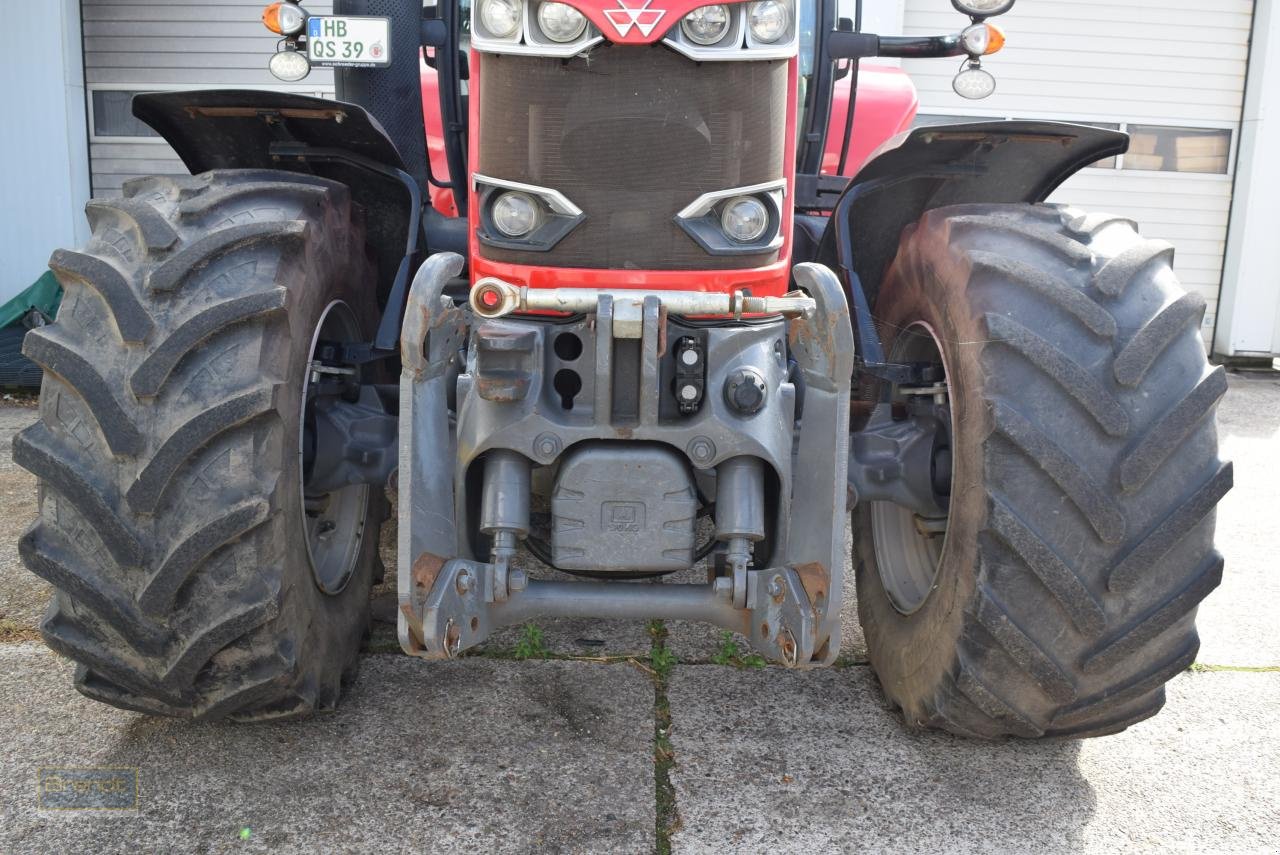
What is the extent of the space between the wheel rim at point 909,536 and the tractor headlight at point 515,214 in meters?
1.07

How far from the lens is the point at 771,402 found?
2.46 m

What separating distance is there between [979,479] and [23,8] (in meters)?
8.34

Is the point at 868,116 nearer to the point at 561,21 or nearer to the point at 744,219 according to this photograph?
the point at 744,219

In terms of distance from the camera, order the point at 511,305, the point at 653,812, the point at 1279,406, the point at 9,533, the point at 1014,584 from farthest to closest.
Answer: the point at 1279,406 → the point at 9,533 → the point at 653,812 → the point at 1014,584 → the point at 511,305

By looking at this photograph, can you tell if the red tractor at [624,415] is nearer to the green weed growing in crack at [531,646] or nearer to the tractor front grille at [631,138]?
the tractor front grille at [631,138]

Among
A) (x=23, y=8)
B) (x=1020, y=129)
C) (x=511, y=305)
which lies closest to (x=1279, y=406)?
(x=1020, y=129)

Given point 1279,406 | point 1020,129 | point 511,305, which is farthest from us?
point 1279,406

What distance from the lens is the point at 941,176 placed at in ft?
10.0

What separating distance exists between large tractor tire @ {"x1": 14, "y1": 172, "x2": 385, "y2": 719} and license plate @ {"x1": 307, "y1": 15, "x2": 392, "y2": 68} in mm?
494

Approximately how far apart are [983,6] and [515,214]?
1296mm

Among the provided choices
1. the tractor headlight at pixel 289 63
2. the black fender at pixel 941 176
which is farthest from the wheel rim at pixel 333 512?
the black fender at pixel 941 176

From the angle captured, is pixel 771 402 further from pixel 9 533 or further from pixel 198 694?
pixel 9 533
